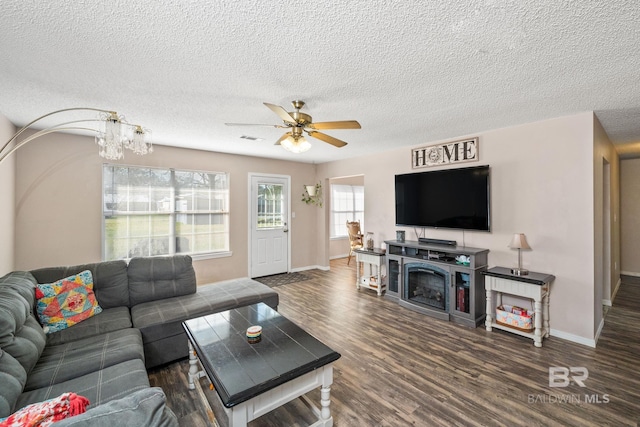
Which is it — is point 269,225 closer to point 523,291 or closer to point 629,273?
point 523,291

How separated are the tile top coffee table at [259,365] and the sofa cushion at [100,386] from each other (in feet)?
1.19

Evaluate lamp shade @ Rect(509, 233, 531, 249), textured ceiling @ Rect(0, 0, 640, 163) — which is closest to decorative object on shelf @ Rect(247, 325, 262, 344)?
textured ceiling @ Rect(0, 0, 640, 163)

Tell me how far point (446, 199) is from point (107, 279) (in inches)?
164

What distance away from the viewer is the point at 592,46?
171 centimetres

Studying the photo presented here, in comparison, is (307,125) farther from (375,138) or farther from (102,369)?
(102,369)

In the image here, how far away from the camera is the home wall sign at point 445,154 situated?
12.3 ft

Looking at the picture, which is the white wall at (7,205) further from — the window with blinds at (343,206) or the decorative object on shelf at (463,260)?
the window with blinds at (343,206)

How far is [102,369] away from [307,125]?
2.28 metres

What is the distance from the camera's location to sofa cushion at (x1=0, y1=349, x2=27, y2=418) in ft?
Result: 3.90

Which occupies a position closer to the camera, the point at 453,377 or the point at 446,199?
the point at 453,377

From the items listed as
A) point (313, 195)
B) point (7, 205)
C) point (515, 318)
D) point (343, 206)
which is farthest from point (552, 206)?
point (7, 205)

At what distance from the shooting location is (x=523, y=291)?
298 centimetres

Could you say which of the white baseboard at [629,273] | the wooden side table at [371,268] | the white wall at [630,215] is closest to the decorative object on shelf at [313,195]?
the wooden side table at [371,268]

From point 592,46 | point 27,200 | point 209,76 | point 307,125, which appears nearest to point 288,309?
point 307,125
